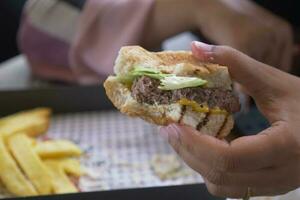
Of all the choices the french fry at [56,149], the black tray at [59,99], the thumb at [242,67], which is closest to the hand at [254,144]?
the thumb at [242,67]

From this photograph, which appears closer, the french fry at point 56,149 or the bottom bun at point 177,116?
the bottom bun at point 177,116

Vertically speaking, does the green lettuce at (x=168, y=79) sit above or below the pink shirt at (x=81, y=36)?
above

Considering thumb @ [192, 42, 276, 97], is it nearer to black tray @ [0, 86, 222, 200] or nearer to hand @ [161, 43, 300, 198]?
hand @ [161, 43, 300, 198]

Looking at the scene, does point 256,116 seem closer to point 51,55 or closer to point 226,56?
point 226,56

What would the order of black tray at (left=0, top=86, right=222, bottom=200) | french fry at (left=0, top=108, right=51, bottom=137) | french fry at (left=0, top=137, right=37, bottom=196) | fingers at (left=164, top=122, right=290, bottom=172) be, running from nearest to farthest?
fingers at (left=164, top=122, right=290, bottom=172), french fry at (left=0, top=137, right=37, bottom=196), french fry at (left=0, top=108, right=51, bottom=137), black tray at (left=0, top=86, right=222, bottom=200)

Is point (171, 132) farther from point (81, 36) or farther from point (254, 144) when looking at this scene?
point (81, 36)

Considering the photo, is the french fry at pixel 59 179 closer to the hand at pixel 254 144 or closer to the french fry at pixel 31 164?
the french fry at pixel 31 164

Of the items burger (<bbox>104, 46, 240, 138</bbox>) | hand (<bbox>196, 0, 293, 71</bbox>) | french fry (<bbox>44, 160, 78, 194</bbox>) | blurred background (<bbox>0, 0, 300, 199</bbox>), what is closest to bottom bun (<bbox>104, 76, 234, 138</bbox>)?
burger (<bbox>104, 46, 240, 138</bbox>)

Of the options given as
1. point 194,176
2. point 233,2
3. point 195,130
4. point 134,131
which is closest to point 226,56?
point 195,130
